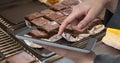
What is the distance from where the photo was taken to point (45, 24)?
3.77ft

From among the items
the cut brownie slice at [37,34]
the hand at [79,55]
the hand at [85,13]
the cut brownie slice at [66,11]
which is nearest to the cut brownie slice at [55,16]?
the cut brownie slice at [66,11]

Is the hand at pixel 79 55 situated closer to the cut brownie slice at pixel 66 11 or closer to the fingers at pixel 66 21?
the fingers at pixel 66 21

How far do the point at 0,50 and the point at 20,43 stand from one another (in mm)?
99

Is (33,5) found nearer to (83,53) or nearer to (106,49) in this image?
(106,49)

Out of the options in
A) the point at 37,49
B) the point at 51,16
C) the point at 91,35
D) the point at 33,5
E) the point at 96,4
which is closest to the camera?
the point at 96,4

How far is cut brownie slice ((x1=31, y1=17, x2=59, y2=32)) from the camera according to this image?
42.6 inches

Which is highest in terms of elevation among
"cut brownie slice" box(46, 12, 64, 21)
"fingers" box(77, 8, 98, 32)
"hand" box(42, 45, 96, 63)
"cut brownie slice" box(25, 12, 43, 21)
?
"fingers" box(77, 8, 98, 32)

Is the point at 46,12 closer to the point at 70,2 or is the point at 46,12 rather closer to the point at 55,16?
the point at 55,16

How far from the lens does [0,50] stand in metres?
0.95

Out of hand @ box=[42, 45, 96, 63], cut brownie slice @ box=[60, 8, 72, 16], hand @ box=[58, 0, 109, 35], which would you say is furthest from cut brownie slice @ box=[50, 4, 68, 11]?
hand @ box=[42, 45, 96, 63]

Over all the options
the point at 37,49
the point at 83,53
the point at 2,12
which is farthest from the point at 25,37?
the point at 2,12

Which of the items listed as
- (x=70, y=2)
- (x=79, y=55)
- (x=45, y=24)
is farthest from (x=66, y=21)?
(x=70, y=2)

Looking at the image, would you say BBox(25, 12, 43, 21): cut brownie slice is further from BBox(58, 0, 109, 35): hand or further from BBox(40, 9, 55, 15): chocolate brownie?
BBox(58, 0, 109, 35): hand

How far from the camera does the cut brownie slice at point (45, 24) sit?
1082 millimetres
